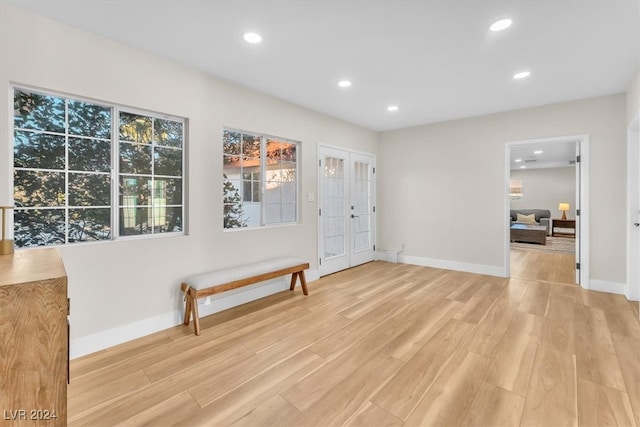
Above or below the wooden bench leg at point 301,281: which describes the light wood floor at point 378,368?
below

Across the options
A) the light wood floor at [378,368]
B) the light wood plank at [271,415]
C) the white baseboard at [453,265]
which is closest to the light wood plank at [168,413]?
the light wood floor at [378,368]

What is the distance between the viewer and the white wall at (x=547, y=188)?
9.77 m

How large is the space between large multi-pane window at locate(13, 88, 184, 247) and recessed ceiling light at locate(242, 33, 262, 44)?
1.12m

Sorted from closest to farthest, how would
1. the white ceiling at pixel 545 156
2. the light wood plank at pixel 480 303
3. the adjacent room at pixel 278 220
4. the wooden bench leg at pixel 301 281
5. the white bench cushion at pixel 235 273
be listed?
the adjacent room at pixel 278 220 < the white bench cushion at pixel 235 273 < the light wood plank at pixel 480 303 < the wooden bench leg at pixel 301 281 < the white ceiling at pixel 545 156

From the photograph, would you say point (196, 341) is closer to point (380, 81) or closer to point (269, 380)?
point (269, 380)

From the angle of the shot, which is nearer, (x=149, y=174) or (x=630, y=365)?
(x=630, y=365)

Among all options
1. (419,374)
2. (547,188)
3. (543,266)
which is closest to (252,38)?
(419,374)

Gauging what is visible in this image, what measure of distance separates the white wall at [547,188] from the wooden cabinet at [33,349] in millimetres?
12670

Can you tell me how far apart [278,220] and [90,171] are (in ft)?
7.02

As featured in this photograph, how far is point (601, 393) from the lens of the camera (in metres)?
1.84

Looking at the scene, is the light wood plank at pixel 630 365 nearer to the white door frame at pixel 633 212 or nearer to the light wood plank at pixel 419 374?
the light wood plank at pixel 419 374

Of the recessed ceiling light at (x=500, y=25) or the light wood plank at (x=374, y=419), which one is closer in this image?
the light wood plank at (x=374, y=419)

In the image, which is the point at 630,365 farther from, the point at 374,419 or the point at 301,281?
the point at 301,281

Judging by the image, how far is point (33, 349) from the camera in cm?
98
